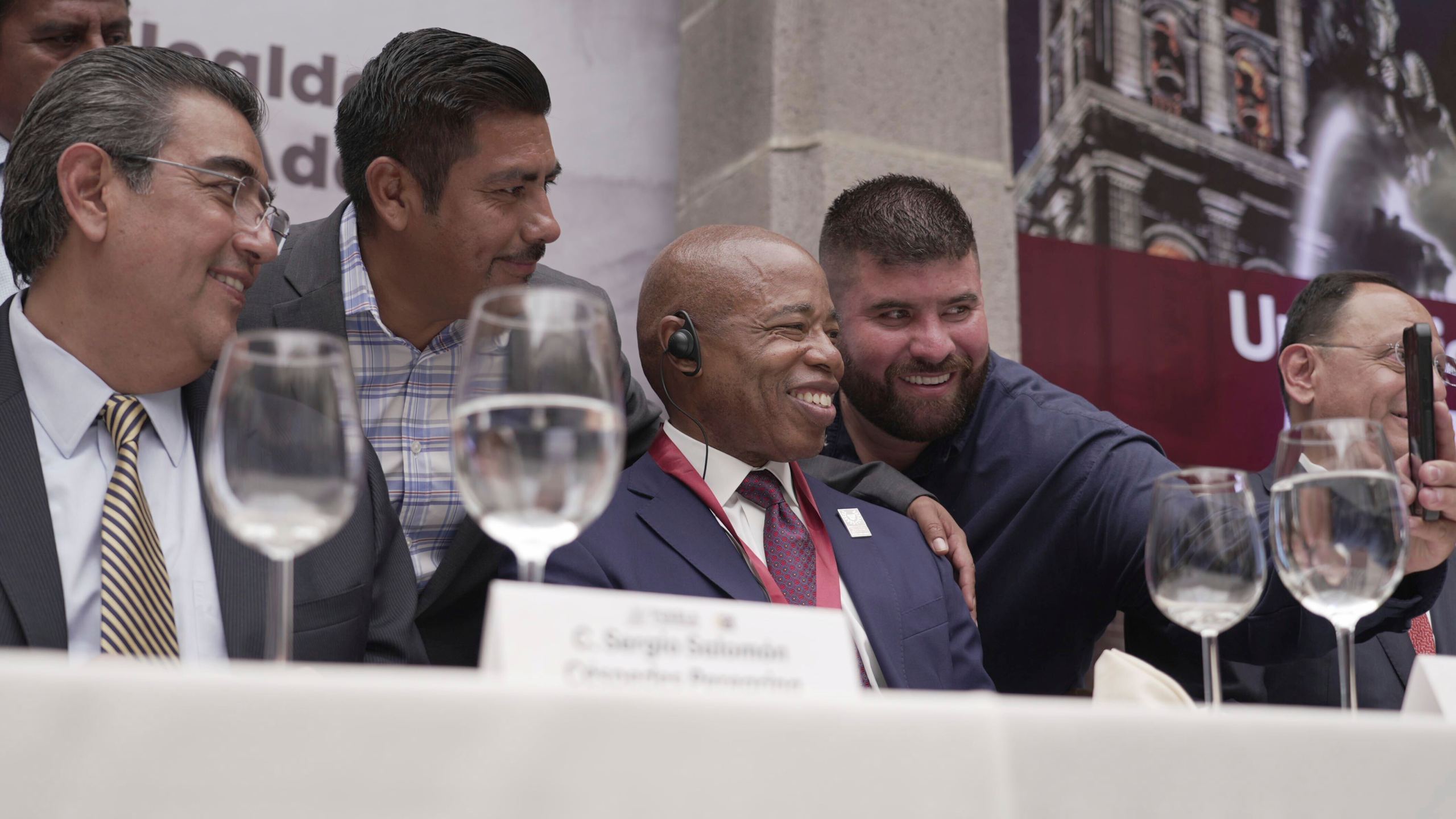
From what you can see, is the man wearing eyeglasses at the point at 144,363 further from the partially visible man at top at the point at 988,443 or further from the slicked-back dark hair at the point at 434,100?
the partially visible man at top at the point at 988,443

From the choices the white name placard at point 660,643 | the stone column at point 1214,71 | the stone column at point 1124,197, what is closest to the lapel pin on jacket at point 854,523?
the white name placard at point 660,643

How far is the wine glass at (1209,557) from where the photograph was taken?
1.00 metres

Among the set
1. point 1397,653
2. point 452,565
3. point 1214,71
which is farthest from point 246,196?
point 1214,71

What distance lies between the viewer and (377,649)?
5.02 ft

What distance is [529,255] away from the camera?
85.0 inches

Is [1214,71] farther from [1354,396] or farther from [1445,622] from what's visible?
[1445,622]

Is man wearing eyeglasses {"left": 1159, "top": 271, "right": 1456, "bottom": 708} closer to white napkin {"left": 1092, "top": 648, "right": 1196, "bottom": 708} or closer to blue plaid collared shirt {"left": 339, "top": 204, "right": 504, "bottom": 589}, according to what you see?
white napkin {"left": 1092, "top": 648, "right": 1196, "bottom": 708}

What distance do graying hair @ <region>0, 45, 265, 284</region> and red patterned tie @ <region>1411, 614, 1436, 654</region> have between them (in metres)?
2.01

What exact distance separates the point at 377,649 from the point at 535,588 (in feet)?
2.73

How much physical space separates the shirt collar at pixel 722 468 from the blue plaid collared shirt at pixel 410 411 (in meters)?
0.33

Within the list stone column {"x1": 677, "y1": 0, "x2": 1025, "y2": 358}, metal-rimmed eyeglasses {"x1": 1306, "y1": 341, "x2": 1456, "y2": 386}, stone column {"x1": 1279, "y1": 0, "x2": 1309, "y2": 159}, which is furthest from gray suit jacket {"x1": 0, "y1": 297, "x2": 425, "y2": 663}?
stone column {"x1": 1279, "y1": 0, "x2": 1309, "y2": 159}

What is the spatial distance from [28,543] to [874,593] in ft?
3.27

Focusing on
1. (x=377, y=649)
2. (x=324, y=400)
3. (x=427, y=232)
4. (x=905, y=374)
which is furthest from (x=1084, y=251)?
(x=324, y=400)

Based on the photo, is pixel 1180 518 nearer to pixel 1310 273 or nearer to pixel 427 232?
pixel 427 232
